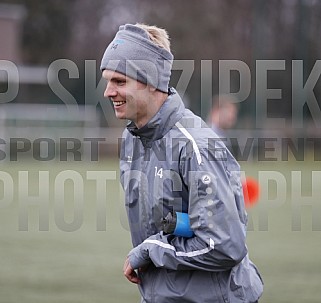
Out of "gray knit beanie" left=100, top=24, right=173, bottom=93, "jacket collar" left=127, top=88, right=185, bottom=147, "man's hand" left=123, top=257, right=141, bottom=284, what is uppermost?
"gray knit beanie" left=100, top=24, right=173, bottom=93

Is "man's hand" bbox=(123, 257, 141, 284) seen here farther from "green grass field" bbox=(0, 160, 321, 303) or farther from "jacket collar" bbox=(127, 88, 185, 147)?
"green grass field" bbox=(0, 160, 321, 303)

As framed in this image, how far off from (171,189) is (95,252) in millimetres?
6824

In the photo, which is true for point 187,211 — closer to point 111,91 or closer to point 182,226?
point 182,226

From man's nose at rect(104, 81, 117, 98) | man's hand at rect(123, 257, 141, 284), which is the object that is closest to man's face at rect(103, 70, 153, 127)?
man's nose at rect(104, 81, 117, 98)

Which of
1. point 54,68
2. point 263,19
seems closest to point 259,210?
point 263,19

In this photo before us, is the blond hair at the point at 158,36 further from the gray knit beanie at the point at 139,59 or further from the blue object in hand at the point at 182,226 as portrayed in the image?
the blue object in hand at the point at 182,226

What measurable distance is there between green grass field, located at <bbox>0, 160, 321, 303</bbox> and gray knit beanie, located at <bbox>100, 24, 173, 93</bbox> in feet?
12.9

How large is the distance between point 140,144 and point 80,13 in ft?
121

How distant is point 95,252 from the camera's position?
10250mm

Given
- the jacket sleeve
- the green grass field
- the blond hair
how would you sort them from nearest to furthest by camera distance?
the jacket sleeve
the blond hair
the green grass field

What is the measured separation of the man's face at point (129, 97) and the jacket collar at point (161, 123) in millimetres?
34

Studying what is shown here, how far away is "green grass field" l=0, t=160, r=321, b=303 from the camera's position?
779cm

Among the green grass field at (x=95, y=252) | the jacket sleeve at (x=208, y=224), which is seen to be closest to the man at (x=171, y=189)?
the jacket sleeve at (x=208, y=224)

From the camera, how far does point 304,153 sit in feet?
87.6
